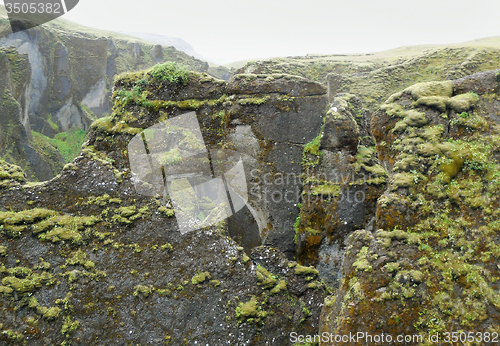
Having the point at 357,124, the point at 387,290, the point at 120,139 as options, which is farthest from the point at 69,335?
the point at 357,124

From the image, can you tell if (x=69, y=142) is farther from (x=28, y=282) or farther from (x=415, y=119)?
(x=415, y=119)

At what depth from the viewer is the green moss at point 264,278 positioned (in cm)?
626

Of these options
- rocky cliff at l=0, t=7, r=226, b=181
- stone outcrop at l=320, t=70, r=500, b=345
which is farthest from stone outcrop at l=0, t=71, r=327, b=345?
rocky cliff at l=0, t=7, r=226, b=181

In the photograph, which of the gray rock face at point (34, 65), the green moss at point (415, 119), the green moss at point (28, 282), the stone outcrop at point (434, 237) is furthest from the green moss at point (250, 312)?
the gray rock face at point (34, 65)

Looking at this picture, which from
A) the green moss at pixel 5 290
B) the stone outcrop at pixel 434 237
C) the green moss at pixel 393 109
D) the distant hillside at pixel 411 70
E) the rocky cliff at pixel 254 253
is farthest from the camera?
the distant hillside at pixel 411 70

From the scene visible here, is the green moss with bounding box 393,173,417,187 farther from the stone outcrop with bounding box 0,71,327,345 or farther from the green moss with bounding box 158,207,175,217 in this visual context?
the green moss with bounding box 158,207,175,217

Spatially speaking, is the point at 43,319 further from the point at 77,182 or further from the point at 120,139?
the point at 120,139

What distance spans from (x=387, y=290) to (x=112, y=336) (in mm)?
4945

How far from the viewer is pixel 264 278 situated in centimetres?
629

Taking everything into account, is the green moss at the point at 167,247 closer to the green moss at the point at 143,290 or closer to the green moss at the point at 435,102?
the green moss at the point at 143,290

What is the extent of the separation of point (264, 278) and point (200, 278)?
1.35 metres

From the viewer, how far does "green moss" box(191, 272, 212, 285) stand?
6.02 m

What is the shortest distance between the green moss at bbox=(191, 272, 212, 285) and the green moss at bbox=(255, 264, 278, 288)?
1040 millimetres

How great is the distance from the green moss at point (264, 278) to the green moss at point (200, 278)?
1.04m
